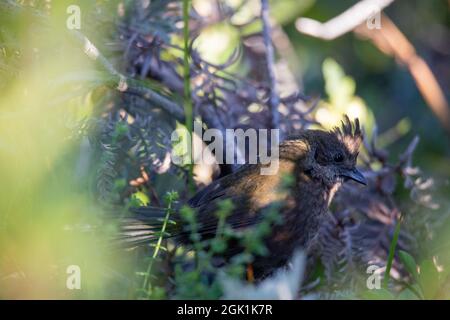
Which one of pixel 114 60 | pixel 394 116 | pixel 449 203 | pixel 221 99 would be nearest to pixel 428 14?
pixel 394 116

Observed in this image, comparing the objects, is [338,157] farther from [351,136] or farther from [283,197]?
[283,197]

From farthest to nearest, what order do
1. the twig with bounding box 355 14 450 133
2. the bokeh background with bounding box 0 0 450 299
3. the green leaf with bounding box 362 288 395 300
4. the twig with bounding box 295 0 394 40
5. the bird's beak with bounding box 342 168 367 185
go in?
the twig with bounding box 355 14 450 133 < the twig with bounding box 295 0 394 40 < the bird's beak with bounding box 342 168 367 185 < the green leaf with bounding box 362 288 395 300 < the bokeh background with bounding box 0 0 450 299

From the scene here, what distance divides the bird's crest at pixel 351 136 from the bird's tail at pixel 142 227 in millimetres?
1237

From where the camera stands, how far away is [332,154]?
14.4ft

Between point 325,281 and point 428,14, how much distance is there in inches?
164

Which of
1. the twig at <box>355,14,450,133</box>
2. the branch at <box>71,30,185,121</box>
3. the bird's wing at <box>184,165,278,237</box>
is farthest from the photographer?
the twig at <box>355,14,450,133</box>

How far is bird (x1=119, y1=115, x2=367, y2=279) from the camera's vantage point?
3.76 meters

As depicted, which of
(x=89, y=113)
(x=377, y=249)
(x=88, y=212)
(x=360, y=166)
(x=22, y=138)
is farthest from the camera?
(x=360, y=166)

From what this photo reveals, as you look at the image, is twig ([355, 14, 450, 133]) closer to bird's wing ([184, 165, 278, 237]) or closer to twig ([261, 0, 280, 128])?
twig ([261, 0, 280, 128])

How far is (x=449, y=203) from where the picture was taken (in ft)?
15.9

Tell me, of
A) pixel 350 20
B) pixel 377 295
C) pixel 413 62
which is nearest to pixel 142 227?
pixel 377 295

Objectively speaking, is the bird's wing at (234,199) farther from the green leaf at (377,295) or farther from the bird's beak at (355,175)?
the green leaf at (377,295)

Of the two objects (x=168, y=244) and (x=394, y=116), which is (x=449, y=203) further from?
(x=394, y=116)

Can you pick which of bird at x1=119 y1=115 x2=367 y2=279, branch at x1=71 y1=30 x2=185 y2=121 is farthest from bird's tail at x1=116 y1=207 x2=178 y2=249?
branch at x1=71 y1=30 x2=185 y2=121
